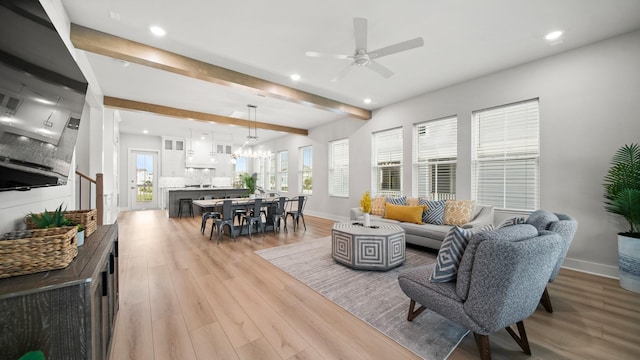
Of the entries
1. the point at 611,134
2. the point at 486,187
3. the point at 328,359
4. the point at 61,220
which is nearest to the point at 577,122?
the point at 611,134

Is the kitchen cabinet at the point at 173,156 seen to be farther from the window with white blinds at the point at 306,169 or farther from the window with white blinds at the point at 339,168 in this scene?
the window with white blinds at the point at 339,168

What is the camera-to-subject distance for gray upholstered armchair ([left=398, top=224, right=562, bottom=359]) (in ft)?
4.82

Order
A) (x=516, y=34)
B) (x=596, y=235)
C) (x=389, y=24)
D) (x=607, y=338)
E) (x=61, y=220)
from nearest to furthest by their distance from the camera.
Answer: (x=61, y=220)
(x=607, y=338)
(x=389, y=24)
(x=516, y=34)
(x=596, y=235)

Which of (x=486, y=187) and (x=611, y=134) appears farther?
(x=486, y=187)

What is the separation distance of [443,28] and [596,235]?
11.2 ft

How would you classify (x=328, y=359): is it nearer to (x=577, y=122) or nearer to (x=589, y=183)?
(x=589, y=183)

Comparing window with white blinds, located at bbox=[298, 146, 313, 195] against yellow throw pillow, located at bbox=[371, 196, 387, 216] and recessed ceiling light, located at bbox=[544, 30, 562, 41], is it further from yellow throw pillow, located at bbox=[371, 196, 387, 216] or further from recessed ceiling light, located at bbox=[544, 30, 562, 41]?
recessed ceiling light, located at bbox=[544, 30, 562, 41]

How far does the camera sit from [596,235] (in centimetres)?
325

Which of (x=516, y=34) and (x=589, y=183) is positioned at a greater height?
(x=516, y=34)

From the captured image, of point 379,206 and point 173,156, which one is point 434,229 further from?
point 173,156

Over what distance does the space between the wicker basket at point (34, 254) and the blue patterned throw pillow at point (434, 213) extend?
14.9 ft

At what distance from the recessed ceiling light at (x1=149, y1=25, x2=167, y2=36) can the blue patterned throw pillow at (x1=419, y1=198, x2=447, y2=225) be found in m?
4.78

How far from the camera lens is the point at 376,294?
2652 mm

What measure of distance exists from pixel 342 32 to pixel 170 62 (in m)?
2.43
